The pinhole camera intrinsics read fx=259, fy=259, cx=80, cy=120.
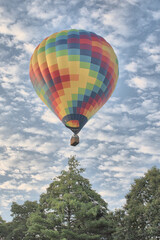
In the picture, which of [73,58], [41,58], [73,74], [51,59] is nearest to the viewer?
[73,74]

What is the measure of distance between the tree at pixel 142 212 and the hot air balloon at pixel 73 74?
270 inches

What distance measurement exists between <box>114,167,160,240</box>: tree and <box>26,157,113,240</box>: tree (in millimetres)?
2470

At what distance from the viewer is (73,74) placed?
23531mm

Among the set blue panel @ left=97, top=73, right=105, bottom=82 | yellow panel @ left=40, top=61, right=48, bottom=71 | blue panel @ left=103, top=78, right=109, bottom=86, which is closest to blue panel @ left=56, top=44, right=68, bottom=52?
yellow panel @ left=40, top=61, right=48, bottom=71

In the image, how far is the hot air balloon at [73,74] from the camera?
23.5 meters

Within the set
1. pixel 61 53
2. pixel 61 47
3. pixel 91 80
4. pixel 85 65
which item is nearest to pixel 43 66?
pixel 61 53

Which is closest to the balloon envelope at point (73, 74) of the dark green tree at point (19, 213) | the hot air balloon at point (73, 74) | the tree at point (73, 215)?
the hot air balloon at point (73, 74)

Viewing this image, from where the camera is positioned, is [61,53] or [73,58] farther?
[61,53]

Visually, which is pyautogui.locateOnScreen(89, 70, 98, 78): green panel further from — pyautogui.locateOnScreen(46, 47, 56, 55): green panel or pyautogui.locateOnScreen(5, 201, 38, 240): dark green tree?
pyautogui.locateOnScreen(5, 201, 38, 240): dark green tree

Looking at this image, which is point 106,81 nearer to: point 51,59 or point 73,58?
point 73,58

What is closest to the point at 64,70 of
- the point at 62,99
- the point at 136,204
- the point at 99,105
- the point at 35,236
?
the point at 62,99

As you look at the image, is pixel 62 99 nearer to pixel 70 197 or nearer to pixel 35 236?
pixel 70 197

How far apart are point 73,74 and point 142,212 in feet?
42.7

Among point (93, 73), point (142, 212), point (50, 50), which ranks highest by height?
point (50, 50)
